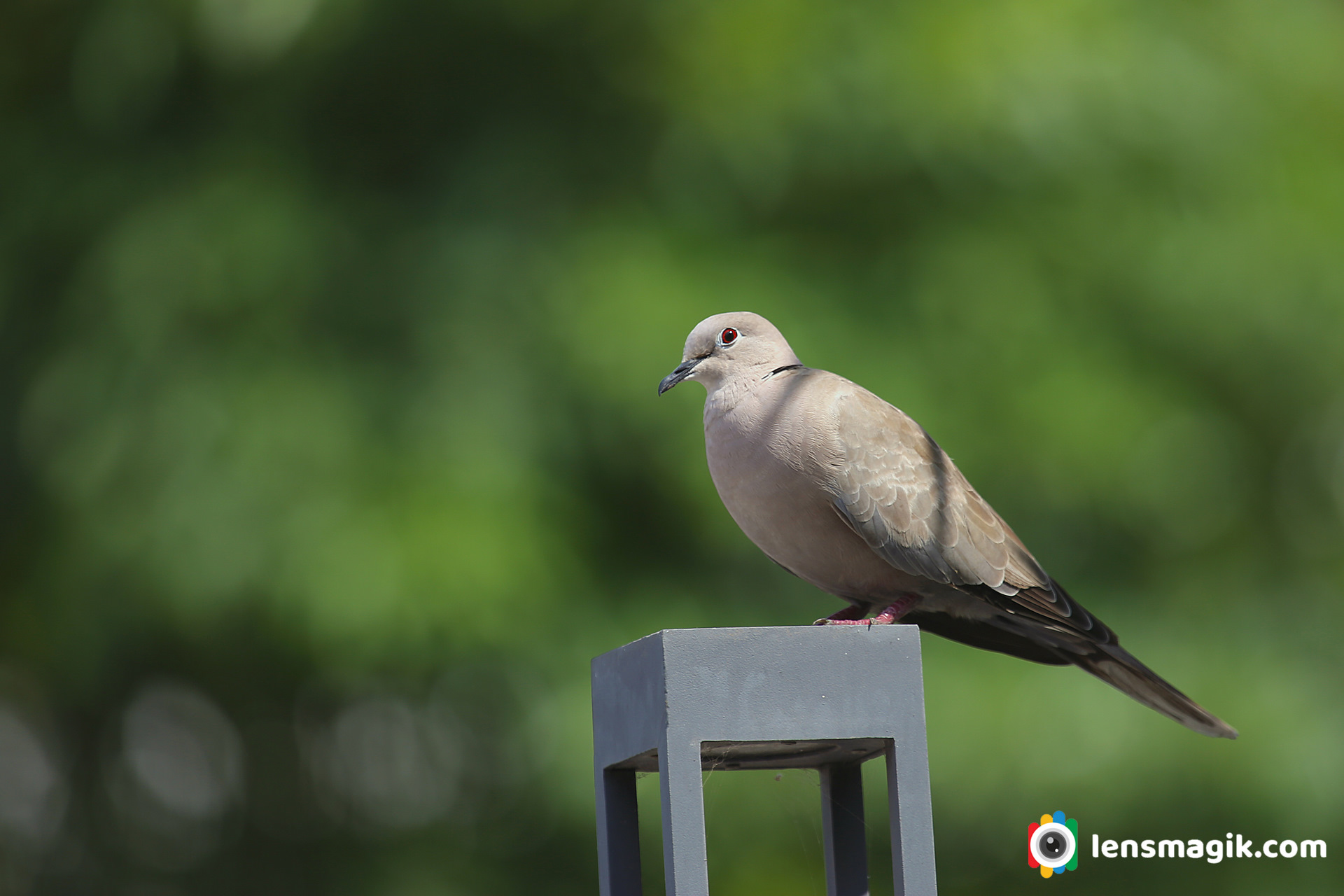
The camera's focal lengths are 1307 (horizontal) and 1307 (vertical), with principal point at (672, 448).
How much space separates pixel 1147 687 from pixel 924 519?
84 cm

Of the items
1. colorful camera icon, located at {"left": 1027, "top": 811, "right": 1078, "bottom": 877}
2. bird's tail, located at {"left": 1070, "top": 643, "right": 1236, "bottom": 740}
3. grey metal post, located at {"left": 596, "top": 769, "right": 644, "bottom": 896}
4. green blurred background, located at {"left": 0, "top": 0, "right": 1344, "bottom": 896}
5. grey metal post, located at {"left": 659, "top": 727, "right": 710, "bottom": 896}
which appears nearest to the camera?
grey metal post, located at {"left": 659, "top": 727, "right": 710, "bottom": 896}

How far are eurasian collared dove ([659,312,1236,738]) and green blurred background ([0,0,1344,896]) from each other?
2.59m

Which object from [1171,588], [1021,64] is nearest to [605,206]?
[1021,64]

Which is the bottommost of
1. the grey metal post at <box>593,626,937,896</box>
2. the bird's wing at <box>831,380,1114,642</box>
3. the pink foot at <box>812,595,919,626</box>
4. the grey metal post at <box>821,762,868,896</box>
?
the grey metal post at <box>821,762,868,896</box>

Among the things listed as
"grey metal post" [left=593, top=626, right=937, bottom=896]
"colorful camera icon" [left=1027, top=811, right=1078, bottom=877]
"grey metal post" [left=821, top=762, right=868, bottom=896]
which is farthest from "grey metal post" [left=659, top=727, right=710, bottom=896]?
"colorful camera icon" [left=1027, top=811, right=1078, bottom=877]

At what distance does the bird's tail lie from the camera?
3.59 metres

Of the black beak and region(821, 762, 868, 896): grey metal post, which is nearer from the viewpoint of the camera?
region(821, 762, 868, 896): grey metal post

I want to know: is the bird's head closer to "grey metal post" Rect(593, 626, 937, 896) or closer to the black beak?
the black beak

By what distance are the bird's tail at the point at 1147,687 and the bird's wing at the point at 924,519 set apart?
0.29 ft

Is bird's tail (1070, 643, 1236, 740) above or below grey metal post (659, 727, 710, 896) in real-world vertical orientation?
above

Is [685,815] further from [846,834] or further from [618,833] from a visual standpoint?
[846,834]

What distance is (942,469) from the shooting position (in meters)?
3.75

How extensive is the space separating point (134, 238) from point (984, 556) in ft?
16.9

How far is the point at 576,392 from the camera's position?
6.76 m
